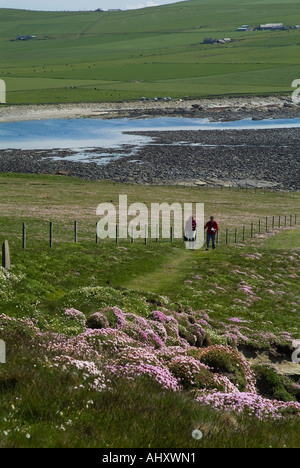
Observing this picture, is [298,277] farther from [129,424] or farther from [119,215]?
[129,424]

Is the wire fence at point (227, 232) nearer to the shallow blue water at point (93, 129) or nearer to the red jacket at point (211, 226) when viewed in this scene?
the red jacket at point (211, 226)

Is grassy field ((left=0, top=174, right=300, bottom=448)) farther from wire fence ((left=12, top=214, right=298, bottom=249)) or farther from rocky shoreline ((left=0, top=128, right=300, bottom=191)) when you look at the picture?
rocky shoreline ((left=0, top=128, right=300, bottom=191))

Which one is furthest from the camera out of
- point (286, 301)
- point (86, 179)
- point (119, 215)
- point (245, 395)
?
point (86, 179)

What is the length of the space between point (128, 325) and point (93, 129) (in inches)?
5480

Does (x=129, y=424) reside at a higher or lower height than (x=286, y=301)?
higher

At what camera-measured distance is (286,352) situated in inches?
971

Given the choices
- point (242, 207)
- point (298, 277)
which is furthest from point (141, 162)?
point (298, 277)

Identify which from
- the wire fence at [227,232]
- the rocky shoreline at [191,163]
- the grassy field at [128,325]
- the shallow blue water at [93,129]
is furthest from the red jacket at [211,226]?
the shallow blue water at [93,129]

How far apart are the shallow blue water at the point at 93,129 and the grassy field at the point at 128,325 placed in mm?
70230

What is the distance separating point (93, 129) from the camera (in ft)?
510

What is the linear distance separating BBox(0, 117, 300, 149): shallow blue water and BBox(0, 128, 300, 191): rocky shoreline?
930 cm

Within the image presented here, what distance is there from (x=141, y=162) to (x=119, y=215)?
48.4m

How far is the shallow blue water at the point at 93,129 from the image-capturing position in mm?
131250

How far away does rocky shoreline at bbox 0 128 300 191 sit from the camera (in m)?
95.4
